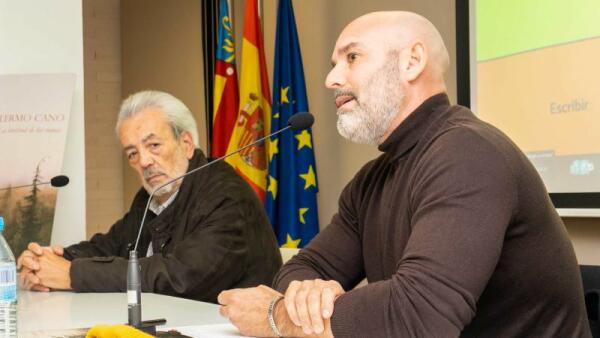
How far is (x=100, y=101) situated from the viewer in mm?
7941

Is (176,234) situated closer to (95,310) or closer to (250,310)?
(95,310)

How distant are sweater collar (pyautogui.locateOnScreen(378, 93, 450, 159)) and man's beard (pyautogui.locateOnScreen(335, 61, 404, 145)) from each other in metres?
0.06

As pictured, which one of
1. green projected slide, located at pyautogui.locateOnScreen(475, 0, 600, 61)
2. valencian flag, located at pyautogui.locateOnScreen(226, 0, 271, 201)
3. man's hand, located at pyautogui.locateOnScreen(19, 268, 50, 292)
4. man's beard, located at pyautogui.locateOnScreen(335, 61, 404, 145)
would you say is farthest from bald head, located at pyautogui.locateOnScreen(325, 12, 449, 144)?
valencian flag, located at pyautogui.locateOnScreen(226, 0, 271, 201)

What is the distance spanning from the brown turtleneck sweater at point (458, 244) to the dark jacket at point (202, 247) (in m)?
0.85

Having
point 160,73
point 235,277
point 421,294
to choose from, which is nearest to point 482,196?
point 421,294

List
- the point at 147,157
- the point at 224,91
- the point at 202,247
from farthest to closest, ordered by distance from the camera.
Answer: the point at 224,91 → the point at 147,157 → the point at 202,247

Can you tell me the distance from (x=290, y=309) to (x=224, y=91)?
3561mm

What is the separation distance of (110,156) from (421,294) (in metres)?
6.74

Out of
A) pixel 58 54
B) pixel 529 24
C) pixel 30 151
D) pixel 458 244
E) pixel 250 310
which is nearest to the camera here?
pixel 458 244

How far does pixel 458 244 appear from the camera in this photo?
1558 mm

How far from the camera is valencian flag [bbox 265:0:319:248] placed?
4762 mm

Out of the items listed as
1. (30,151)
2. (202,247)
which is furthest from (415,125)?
(30,151)

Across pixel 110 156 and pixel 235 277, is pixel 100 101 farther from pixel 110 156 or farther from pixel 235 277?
pixel 235 277

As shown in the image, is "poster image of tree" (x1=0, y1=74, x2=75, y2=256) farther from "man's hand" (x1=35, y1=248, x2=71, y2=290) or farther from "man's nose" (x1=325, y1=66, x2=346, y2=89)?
"man's nose" (x1=325, y1=66, x2=346, y2=89)
